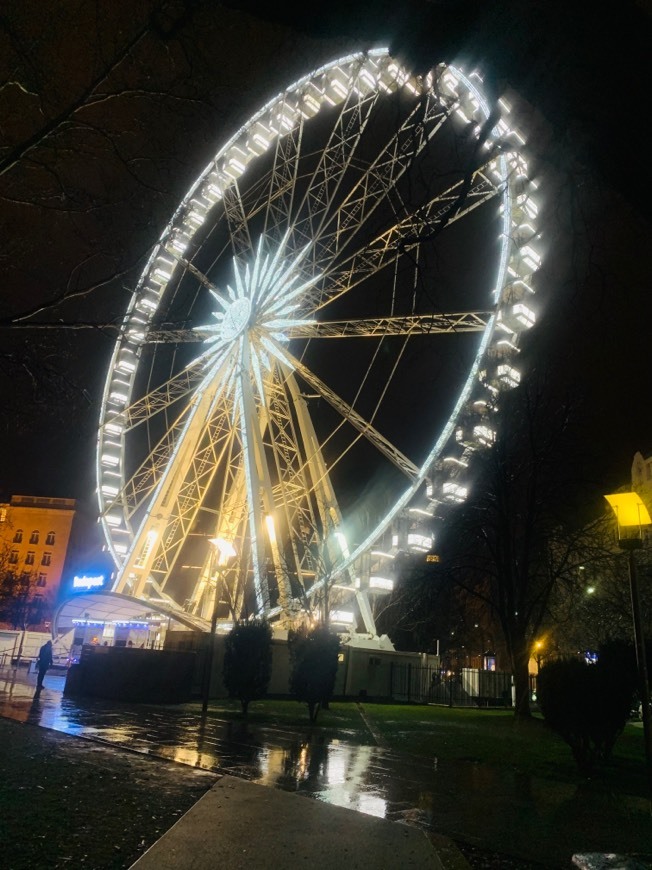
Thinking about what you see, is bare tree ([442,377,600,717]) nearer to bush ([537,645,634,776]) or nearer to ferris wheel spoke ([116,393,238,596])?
bush ([537,645,634,776])

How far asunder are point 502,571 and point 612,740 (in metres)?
8.50

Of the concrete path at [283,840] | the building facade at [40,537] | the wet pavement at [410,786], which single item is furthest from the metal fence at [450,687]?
the building facade at [40,537]

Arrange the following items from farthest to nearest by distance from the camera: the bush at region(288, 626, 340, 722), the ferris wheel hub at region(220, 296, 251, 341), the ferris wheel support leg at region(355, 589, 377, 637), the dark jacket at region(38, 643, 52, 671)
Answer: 1. the ferris wheel support leg at region(355, 589, 377, 637)
2. the ferris wheel hub at region(220, 296, 251, 341)
3. the dark jacket at region(38, 643, 52, 671)
4. the bush at region(288, 626, 340, 722)

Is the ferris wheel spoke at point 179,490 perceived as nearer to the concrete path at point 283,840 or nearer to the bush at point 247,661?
the bush at point 247,661

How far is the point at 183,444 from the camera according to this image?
2372 cm

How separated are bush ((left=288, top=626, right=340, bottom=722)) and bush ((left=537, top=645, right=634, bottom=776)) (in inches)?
259

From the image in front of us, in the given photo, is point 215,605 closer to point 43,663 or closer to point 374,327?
point 43,663

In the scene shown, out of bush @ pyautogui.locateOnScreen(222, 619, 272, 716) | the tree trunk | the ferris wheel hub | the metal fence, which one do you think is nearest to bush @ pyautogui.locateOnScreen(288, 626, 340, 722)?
bush @ pyautogui.locateOnScreen(222, 619, 272, 716)

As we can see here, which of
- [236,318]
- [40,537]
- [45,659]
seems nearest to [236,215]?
[236,318]

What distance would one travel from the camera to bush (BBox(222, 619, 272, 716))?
16.3 m

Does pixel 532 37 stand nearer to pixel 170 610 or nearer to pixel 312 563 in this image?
pixel 312 563

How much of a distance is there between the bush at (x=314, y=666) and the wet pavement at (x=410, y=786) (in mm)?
2694

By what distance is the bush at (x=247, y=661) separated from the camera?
16294 millimetres

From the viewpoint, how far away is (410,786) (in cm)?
771
